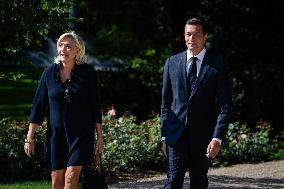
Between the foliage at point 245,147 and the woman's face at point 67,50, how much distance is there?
646cm

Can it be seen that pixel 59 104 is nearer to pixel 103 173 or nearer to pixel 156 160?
pixel 103 173

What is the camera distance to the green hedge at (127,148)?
977cm

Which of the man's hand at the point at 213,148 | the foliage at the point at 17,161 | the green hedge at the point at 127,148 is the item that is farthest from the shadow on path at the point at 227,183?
the man's hand at the point at 213,148

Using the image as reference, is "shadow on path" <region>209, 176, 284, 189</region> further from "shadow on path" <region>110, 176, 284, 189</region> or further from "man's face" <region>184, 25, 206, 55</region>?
"man's face" <region>184, 25, 206, 55</region>

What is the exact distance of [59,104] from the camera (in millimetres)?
5652

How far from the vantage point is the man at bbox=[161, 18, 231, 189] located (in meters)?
5.65

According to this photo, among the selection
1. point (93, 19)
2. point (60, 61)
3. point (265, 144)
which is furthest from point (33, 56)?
point (60, 61)

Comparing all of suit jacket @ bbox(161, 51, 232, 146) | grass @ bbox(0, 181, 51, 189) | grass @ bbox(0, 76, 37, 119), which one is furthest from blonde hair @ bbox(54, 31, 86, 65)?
grass @ bbox(0, 76, 37, 119)

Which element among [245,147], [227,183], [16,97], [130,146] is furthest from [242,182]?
[16,97]

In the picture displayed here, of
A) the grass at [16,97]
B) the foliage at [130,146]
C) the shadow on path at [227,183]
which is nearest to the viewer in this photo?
the shadow on path at [227,183]

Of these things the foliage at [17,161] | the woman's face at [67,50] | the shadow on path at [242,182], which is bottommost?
the shadow on path at [242,182]

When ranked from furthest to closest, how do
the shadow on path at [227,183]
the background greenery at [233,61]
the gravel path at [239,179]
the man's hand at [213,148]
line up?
the background greenery at [233,61]
the gravel path at [239,179]
the shadow on path at [227,183]
the man's hand at [213,148]

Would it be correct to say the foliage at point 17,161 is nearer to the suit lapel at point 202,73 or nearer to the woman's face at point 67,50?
the woman's face at point 67,50

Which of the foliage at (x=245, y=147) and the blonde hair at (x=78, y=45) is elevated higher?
the blonde hair at (x=78, y=45)
